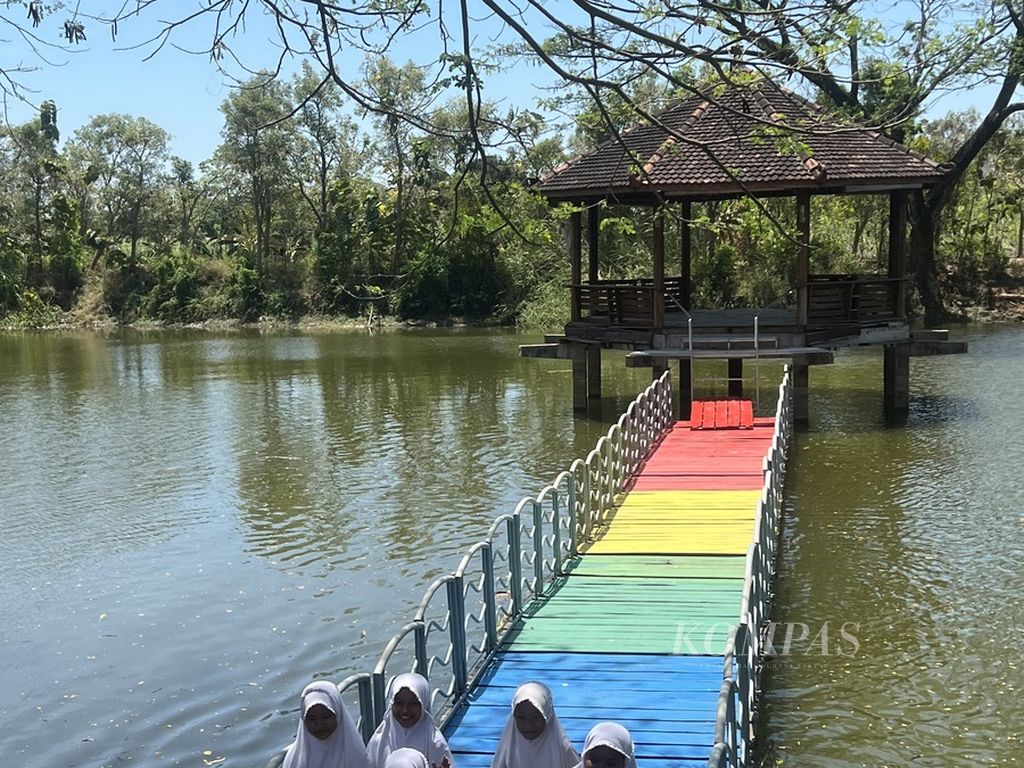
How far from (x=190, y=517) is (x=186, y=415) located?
8.25 metres

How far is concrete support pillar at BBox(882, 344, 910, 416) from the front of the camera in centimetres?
1814

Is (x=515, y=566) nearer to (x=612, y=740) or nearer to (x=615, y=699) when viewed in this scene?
(x=615, y=699)

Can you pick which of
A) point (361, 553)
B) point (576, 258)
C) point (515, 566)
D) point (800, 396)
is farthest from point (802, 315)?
point (515, 566)

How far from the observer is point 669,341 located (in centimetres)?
1706

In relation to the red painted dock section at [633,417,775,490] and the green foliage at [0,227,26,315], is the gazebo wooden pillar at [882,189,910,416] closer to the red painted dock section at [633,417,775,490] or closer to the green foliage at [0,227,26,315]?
the red painted dock section at [633,417,775,490]

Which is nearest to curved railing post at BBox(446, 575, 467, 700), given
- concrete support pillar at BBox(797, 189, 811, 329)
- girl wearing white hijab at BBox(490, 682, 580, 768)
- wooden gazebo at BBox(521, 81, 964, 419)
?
girl wearing white hijab at BBox(490, 682, 580, 768)

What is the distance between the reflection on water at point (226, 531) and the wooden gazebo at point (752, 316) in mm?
1995

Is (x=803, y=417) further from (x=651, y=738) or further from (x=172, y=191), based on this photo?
(x=172, y=191)

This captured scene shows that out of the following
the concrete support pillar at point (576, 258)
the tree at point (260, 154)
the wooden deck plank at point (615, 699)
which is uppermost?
the tree at point (260, 154)

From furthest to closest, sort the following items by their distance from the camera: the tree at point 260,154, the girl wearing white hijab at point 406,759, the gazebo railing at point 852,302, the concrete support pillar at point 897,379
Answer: the tree at point 260,154 < the concrete support pillar at point 897,379 < the gazebo railing at point 852,302 < the girl wearing white hijab at point 406,759

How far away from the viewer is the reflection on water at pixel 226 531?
299 inches

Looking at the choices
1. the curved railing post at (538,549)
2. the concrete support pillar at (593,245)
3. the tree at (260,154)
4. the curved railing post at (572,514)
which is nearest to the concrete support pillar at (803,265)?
the concrete support pillar at (593,245)

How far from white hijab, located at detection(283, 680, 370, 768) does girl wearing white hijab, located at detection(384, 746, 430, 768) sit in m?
0.34

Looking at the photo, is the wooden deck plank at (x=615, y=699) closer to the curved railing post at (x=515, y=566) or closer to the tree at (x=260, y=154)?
the curved railing post at (x=515, y=566)
